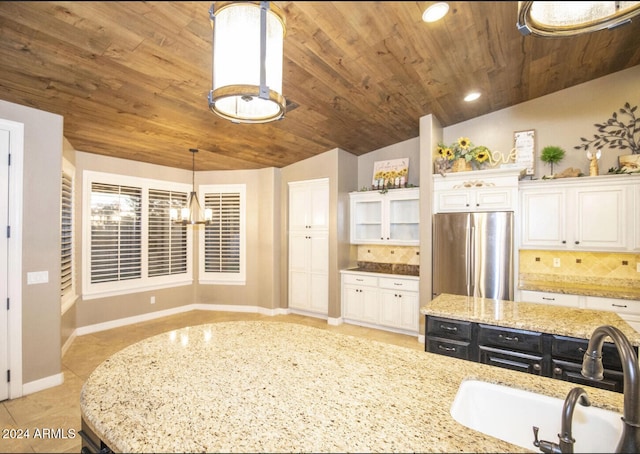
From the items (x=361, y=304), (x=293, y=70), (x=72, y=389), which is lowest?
(x=72, y=389)

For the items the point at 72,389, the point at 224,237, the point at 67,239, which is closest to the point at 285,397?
the point at 72,389

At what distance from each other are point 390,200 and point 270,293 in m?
2.61

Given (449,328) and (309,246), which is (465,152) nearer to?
(449,328)

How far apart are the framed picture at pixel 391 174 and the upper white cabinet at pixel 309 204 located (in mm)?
832

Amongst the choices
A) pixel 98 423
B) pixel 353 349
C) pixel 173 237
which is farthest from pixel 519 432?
pixel 173 237

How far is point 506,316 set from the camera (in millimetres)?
2020

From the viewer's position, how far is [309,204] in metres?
5.16

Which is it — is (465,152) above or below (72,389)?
above

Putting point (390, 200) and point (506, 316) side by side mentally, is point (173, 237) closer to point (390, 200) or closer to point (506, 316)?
point (390, 200)

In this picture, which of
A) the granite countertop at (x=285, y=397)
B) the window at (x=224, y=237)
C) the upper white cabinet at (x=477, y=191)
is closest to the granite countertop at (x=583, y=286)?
the upper white cabinet at (x=477, y=191)

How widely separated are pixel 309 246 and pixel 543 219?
324 cm

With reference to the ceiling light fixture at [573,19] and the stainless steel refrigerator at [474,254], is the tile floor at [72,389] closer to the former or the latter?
the stainless steel refrigerator at [474,254]

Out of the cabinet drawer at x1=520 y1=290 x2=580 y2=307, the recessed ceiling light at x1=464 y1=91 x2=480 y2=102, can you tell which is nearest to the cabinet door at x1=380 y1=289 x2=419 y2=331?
the cabinet drawer at x1=520 y1=290 x2=580 y2=307

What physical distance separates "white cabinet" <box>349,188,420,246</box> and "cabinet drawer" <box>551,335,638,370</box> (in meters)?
2.55
